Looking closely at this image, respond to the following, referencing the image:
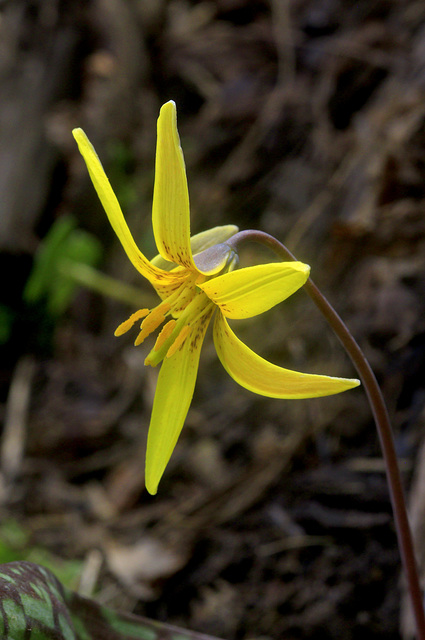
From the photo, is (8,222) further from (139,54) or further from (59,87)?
(139,54)

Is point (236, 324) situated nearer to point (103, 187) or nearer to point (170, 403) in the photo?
point (170, 403)

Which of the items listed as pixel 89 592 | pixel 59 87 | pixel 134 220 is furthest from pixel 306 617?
pixel 59 87

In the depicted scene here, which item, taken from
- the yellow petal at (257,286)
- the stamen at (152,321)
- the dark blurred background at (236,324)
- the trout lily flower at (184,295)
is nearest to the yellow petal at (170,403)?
the trout lily flower at (184,295)

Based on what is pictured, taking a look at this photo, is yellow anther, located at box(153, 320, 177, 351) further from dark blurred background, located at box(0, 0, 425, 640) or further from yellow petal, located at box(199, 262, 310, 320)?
dark blurred background, located at box(0, 0, 425, 640)

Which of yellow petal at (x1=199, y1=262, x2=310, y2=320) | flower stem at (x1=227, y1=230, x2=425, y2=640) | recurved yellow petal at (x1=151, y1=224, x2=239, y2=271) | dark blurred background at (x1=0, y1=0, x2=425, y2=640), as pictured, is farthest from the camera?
dark blurred background at (x1=0, y1=0, x2=425, y2=640)

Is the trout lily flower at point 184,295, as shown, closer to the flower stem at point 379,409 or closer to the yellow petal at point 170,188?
the yellow petal at point 170,188

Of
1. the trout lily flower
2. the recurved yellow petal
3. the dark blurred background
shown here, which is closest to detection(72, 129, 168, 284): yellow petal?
the trout lily flower
